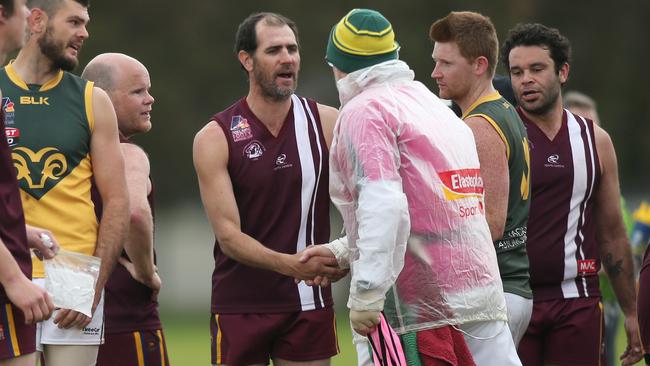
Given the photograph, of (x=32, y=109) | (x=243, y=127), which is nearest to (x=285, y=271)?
(x=243, y=127)

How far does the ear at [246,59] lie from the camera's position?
23.8ft

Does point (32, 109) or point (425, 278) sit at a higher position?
point (32, 109)

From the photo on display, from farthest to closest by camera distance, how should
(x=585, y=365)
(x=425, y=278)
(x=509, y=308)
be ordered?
(x=585, y=365), (x=509, y=308), (x=425, y=278)

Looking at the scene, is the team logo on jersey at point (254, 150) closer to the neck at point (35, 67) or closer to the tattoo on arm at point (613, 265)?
the neck at point (35, 67)

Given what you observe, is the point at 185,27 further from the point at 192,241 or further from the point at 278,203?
the point at 278,203

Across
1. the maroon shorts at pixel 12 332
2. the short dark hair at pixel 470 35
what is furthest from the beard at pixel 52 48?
the short dark hair at pixel 470 35

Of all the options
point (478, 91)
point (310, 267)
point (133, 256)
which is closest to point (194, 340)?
point (133, 256)

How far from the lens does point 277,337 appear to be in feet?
22.9

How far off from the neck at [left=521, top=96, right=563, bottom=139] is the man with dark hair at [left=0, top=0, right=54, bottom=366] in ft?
10.8

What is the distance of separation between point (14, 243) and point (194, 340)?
50.5 feet

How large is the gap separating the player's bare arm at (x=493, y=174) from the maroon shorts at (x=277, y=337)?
1242 millimetres

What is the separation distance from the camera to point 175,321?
84.7 ft

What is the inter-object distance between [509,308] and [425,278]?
1042mm

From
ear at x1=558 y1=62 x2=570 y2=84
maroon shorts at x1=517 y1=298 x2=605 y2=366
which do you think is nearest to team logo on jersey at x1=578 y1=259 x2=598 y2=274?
maroon shorts at x1=517 y1=298 x2=605 y2=366
